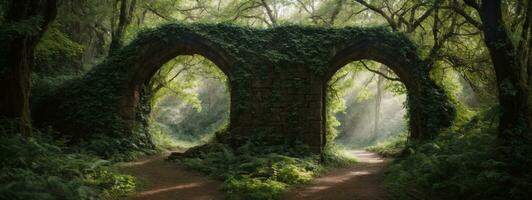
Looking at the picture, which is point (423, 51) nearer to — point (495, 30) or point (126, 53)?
point (495, 30)

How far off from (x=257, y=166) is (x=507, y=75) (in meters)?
4.96

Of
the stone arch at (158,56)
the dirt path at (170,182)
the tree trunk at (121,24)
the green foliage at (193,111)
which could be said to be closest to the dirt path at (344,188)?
the dirt path at (170,182)

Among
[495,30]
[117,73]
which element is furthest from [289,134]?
[495,30]

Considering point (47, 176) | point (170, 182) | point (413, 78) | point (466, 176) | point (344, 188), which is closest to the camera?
point (47, 176)

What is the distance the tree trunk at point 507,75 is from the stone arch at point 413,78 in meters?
4.88

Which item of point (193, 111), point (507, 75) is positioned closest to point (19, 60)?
point (507, 75)

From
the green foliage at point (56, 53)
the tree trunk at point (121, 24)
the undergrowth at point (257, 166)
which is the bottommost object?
the undergrowth at point (257, 166)

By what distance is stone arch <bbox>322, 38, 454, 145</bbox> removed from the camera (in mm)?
11609

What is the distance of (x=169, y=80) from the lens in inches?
647

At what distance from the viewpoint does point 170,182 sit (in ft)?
27.3

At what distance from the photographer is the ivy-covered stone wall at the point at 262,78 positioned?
37.9 feet

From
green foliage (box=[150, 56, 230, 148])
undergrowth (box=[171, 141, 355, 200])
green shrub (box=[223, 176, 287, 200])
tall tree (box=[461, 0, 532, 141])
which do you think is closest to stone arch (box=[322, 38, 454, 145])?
undergrowth (box=[171, 141, 355, 200])

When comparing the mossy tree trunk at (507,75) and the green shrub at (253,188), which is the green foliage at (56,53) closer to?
the green shrub at (253,188)

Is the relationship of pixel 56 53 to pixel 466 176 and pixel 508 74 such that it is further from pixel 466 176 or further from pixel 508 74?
pixel 508 74
